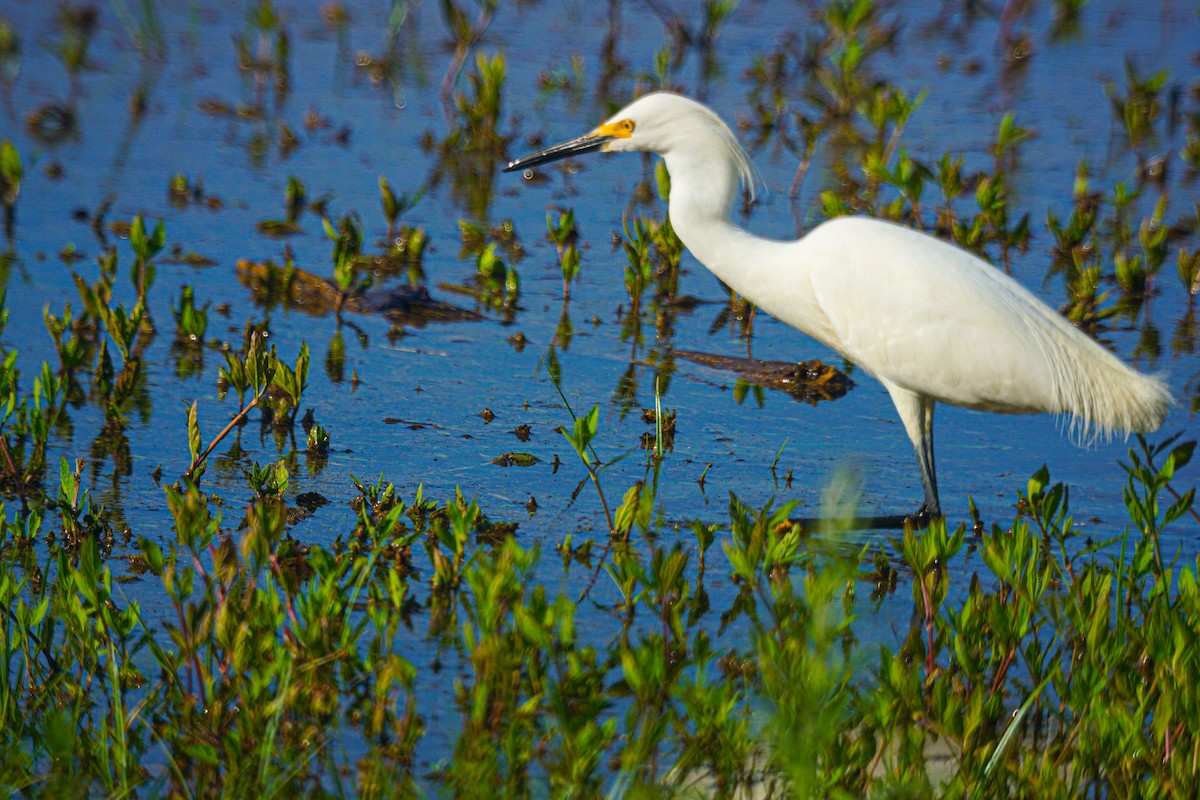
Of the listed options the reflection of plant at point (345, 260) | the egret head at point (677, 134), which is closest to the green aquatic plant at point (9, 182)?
the reflection of plant at point (345, 260)

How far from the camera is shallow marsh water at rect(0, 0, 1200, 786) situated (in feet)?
15.6

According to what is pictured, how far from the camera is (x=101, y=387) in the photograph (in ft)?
15.6

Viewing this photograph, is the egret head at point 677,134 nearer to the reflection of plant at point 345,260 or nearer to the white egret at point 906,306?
the white egret at point 906,306

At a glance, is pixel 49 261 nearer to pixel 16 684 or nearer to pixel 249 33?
pixel 16 684

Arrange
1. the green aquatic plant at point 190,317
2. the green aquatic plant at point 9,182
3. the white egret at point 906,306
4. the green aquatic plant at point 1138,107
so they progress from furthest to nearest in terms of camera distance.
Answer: the green aquatic plant at point 1138,107, the green aquatic plant at point 9,182, the green aquatic plant at point 190,317, the white egret at point 906,306

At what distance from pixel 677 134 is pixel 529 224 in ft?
8.37

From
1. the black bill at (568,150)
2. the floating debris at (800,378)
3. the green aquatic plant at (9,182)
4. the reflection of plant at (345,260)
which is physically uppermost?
the black bill at (568,150)

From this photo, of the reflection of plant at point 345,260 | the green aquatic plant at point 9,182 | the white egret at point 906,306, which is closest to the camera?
the white egret at point 906,306

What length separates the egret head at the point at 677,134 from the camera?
15.6 ft

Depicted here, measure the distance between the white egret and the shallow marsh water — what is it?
0.40 m

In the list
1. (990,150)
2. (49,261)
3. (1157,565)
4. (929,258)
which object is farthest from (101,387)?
(990,150)

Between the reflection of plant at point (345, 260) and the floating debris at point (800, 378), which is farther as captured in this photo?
the reflection of plant at point (345, 260)

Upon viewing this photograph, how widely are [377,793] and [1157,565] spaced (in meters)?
1.92

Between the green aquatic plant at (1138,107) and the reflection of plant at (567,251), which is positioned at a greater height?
the green aquatic plant at (1138,107)
